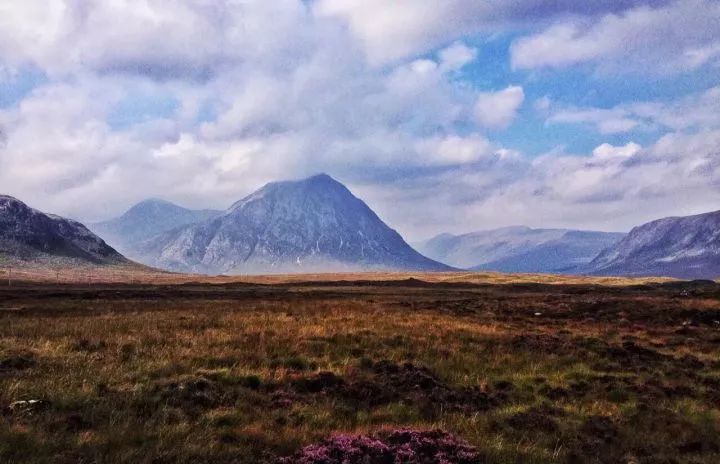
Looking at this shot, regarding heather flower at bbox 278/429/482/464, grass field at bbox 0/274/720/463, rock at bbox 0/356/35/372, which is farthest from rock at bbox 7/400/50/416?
heather flower at bbox 278/429/482/464

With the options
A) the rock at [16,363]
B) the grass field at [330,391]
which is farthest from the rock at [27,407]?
the rock at [16,363]

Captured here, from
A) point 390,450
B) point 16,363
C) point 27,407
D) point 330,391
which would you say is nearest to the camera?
point 390,450

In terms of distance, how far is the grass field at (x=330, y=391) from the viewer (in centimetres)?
1000

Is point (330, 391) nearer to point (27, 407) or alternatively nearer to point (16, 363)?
point (27, 407)

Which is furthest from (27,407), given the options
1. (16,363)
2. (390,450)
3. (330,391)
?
(390,450)

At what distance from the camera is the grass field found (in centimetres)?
1000

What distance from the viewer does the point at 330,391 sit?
46.0 ft

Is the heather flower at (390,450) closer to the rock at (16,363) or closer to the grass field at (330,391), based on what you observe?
the grass field at (330,391)

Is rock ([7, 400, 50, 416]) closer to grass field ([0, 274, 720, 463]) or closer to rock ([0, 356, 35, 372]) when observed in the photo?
grass field ([0, 274, 720, 463])

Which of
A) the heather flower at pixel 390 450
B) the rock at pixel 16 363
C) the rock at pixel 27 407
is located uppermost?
the rock at pixel 16 363

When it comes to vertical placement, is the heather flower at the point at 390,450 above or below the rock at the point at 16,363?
below

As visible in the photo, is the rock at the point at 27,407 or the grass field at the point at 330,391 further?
the rock at the point at 27,407

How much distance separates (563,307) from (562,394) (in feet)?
89.5

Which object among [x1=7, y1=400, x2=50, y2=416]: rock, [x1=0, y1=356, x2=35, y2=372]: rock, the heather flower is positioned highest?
[x1=0, y1=356, x2=35, y2=372]: rock
